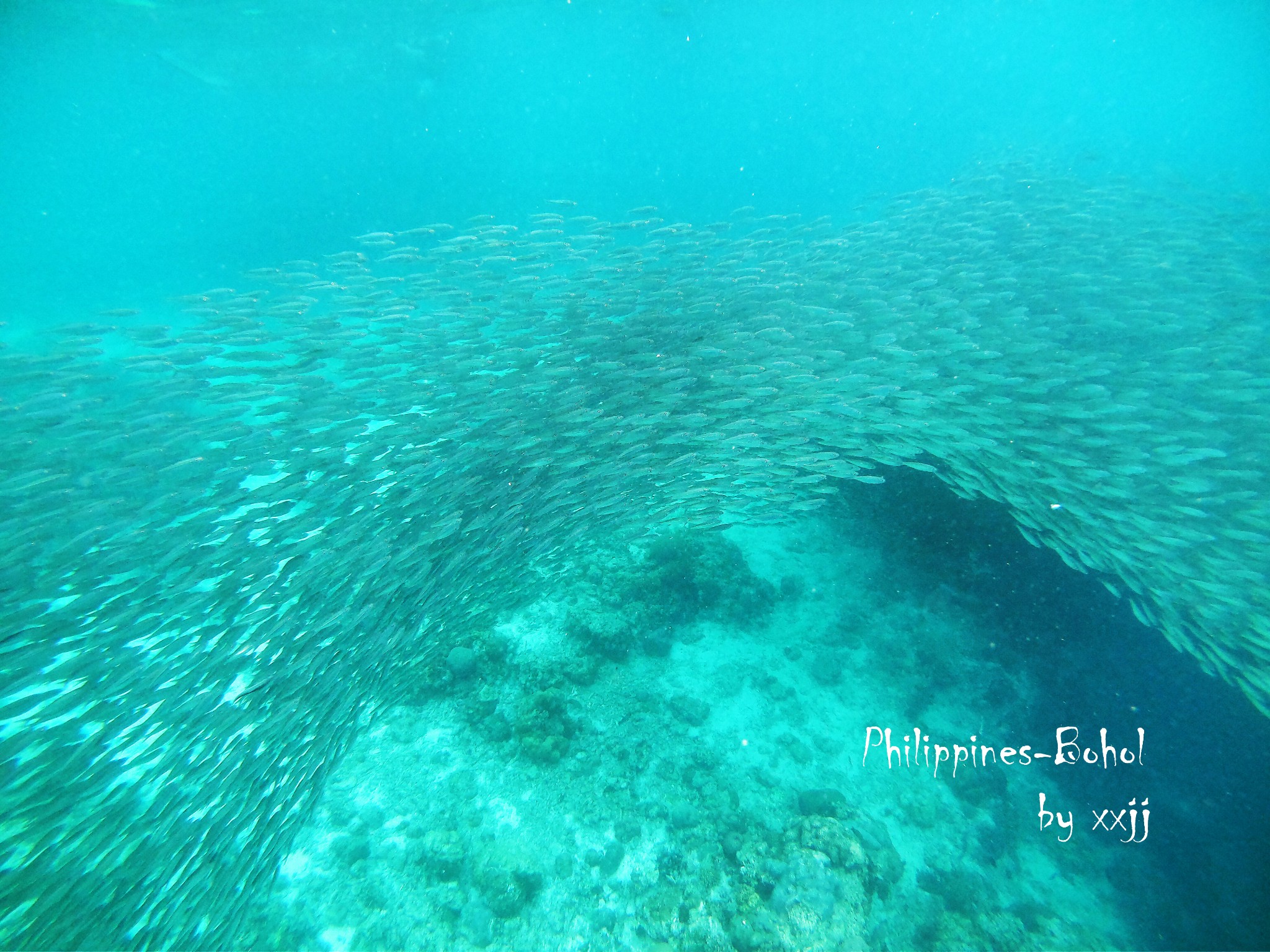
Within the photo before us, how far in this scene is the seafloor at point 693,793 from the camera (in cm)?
646

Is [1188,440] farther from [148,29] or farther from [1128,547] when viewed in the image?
[148,29]

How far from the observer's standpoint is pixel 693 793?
7820 mm

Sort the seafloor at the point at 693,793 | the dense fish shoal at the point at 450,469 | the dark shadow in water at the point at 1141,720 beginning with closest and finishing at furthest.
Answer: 1. the dense fish shoal at the point at 450,469
2. the seafloor at the point at 693,793
3. the dark shadow in water at the point at 1141,720

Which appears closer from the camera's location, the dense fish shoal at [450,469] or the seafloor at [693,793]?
the dense fish shoal at [450,469]

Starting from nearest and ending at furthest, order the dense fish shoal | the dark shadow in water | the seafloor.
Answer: the dense fish shoal, the seafloor, the dark shadow in water

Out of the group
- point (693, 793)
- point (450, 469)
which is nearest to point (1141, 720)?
point (693, 793)

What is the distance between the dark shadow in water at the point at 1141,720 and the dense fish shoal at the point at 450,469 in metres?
1.13

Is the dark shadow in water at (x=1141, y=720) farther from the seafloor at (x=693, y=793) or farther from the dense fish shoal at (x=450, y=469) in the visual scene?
the dense fish shoal at (x=450, y=469)

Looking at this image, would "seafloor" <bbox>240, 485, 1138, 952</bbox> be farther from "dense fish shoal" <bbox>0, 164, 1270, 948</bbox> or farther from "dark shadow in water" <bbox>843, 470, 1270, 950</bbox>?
"dense fish shoal" <bbox>0, 164, 1270, 948</bbox>

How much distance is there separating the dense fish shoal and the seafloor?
1.15 meters

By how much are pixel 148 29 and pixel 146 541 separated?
33158 millimetres

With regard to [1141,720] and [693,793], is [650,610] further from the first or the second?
[1141,720]

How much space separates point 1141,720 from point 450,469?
33.5 feet

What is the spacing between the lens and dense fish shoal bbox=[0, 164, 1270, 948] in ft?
15.8
